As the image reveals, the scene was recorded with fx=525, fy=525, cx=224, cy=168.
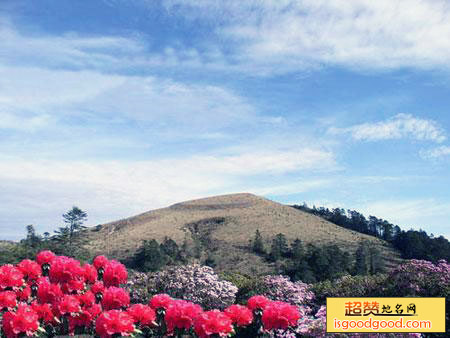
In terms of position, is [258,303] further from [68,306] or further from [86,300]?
[68,306]

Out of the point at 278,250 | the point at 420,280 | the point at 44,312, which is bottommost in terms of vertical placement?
the point at 44,312

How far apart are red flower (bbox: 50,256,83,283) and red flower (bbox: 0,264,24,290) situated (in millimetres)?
510

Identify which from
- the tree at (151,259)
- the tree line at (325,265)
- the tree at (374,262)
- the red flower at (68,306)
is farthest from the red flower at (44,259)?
the tree at (374,262)

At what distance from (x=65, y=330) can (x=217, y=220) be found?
329 feet

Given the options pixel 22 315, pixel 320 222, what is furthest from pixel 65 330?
pixel 320 222

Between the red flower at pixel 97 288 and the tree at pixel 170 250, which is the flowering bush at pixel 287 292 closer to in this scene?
the red flower at pixel 97 288

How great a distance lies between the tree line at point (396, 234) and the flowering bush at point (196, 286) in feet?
178

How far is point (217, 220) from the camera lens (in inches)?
4247

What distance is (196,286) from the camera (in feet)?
61.8

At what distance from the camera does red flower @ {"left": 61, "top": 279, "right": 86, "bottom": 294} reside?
8.63m

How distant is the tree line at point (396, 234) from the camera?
72188mm

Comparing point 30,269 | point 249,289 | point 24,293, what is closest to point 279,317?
point 24,293

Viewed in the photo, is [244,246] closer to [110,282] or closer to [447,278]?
[447,278]

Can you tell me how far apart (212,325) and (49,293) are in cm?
310
